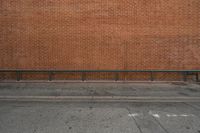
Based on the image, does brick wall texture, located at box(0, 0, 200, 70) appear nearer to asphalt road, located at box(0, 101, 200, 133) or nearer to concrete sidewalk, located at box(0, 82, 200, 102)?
concrete sidewalk, located at box(0, 82, 200, 102)

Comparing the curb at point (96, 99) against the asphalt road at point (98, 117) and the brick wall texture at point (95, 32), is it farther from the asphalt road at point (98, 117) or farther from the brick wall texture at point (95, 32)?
the brick wall texture at point (95, 32)

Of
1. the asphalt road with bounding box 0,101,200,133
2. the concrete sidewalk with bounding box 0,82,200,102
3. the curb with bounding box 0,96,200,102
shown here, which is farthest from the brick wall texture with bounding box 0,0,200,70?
the asphalt road with bounding box 0,101,200,133

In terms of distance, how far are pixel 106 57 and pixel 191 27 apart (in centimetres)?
500

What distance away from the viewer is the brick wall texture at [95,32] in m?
9.02

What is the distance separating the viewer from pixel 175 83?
8836 millimetres

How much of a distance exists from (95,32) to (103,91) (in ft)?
11.4

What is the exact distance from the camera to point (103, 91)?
730 centimetres

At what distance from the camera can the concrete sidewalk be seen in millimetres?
6500

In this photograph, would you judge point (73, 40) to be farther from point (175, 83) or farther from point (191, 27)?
point (191, 27)

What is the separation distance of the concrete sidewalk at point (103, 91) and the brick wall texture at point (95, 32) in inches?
49.1

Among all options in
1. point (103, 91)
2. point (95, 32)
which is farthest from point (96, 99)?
point (95, 32)

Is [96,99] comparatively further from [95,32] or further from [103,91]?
[95,32]

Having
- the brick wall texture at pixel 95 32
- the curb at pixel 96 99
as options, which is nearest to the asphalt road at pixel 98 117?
the curb at pixel 96 99

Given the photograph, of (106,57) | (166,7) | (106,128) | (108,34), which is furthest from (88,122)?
(166,7)
